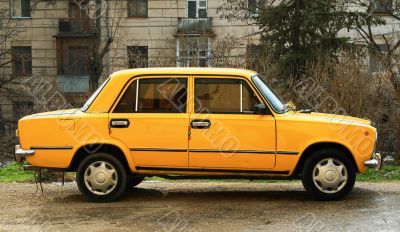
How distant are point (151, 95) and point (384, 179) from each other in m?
4.71

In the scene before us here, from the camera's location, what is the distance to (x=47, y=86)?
23.9m

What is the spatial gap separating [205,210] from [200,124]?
1182mm

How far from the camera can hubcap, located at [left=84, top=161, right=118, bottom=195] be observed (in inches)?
315

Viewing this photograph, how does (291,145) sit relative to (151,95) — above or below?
below

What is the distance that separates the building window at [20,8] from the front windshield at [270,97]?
31.1m

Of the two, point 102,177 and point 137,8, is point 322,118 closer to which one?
point 102,177

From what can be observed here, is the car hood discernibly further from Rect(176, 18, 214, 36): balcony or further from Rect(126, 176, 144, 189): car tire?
Rect(176, 18, 214, 36): balcony

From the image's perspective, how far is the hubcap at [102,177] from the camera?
26.2ft

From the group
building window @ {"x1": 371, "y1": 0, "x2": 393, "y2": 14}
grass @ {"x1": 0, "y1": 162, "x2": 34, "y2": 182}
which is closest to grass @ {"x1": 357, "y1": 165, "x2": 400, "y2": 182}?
grass @ {"x1": 0, "y1": 162, "x2": 34, "y2": 182}

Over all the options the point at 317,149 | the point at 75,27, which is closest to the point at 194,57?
the point at 317,149

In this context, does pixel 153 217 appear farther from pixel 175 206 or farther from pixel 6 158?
pixel 6 158

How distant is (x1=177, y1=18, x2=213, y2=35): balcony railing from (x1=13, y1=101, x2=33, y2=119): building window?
11.5 m

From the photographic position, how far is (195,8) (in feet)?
115

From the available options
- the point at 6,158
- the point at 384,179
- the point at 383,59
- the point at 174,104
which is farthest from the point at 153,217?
the point at 6,158
